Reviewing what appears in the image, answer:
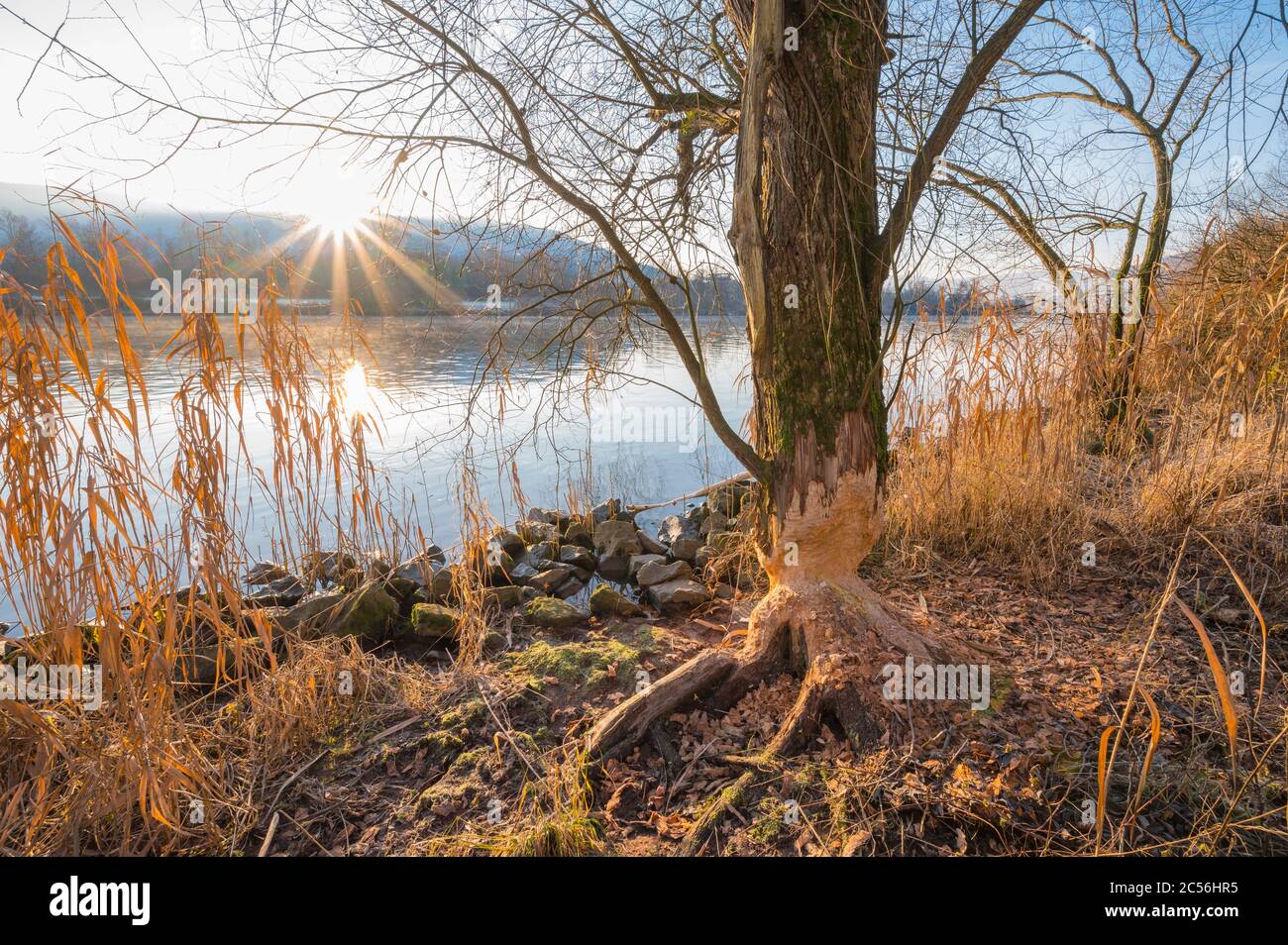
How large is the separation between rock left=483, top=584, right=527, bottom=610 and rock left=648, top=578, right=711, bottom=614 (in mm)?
795

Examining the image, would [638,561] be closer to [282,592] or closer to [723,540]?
[723,540]

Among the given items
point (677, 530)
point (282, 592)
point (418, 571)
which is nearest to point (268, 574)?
point (282, 592)

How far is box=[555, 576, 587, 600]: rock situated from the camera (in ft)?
13.8

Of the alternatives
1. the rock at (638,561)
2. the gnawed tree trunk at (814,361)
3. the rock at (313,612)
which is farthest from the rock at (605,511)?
the gnawed tree trunk at (814,361)

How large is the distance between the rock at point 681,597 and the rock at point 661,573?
0.22m

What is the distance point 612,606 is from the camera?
3.68 meters

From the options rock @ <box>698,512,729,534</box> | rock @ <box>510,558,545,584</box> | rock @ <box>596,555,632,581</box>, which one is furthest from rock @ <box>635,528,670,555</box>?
rock @ <box>510,558,545,584</box>

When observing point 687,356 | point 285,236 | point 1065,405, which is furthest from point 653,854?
point 1065,405

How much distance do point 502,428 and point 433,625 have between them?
87.1 inches

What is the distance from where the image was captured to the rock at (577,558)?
4.57 metres

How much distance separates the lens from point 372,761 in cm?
233

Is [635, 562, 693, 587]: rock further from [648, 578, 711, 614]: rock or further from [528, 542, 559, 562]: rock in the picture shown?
[528, 542, 559, 562]: rock

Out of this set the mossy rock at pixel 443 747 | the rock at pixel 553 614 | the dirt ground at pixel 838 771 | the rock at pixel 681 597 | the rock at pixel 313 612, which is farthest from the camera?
the rock at pixel 681 597

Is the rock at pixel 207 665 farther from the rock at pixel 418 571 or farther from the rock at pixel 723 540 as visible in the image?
the rock at pixel 723 540
